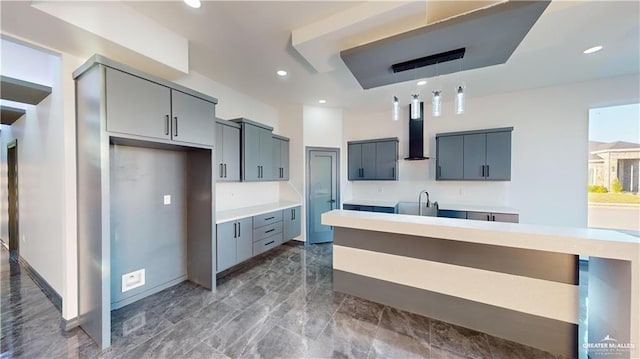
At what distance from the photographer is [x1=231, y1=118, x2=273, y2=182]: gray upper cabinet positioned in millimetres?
3625

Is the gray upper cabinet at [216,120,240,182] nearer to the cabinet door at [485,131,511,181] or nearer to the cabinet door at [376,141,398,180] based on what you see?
the cabinet door at [376,141,398,180]

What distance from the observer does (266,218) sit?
3807mm

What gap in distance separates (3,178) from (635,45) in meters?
9.80

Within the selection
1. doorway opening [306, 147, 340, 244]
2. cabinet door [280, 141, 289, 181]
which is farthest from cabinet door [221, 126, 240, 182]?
doorway opening [306, 147, 340, 244]

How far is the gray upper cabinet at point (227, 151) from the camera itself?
3242 millimetres

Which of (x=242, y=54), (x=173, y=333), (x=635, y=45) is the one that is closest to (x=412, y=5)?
(x=242, y=54)

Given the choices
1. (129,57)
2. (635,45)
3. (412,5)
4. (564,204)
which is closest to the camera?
(412,5)

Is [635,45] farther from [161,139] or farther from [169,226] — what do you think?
[169,226]

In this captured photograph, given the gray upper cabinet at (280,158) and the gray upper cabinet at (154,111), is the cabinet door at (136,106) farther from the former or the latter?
the gray upper cabinet at (280,158)

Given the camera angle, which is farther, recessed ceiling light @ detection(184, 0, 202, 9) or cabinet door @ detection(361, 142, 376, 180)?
cabinet door @ detection(361, 142, 376, 180)

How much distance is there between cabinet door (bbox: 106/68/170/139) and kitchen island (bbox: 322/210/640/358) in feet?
6.87

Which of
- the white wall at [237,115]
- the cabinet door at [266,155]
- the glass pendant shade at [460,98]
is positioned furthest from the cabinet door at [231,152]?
the glass pendant shade at [460,98]

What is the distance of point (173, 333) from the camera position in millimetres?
2008

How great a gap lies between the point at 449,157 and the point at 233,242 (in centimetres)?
406
